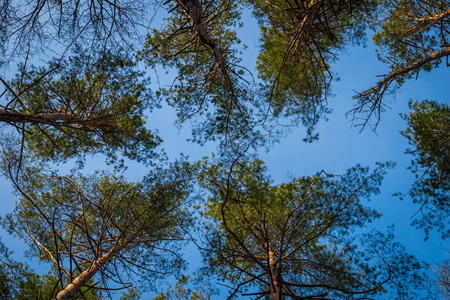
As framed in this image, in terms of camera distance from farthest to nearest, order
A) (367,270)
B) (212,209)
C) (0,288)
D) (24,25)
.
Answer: (212,209) < (367,270) < (0,288) < (24,25)

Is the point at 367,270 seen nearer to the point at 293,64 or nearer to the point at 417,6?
the point at 293,64

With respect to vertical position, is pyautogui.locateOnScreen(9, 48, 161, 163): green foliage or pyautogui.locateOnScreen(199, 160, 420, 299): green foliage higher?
pyautogui.locateOnScreen(9, 48, 161, 163): green foliage

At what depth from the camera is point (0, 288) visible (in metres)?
4.33

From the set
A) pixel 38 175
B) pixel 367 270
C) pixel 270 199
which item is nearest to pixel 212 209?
pixel 270 199

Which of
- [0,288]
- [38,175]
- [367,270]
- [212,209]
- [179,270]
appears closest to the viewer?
[0,288]

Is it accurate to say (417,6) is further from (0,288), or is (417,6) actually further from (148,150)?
(0,288)

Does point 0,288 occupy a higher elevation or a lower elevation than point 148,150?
lower

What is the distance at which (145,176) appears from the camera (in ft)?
20.6

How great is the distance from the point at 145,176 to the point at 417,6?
308 inches

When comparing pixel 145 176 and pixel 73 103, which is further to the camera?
pixel 145 176

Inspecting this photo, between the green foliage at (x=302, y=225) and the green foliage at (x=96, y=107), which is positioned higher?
the green foliage at (x=96, y=107)

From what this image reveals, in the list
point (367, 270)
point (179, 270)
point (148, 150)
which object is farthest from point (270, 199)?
point (148, 150)

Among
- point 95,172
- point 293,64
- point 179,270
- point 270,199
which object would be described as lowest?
point 179,270

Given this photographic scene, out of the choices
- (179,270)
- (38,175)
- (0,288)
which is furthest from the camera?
(179,270)
